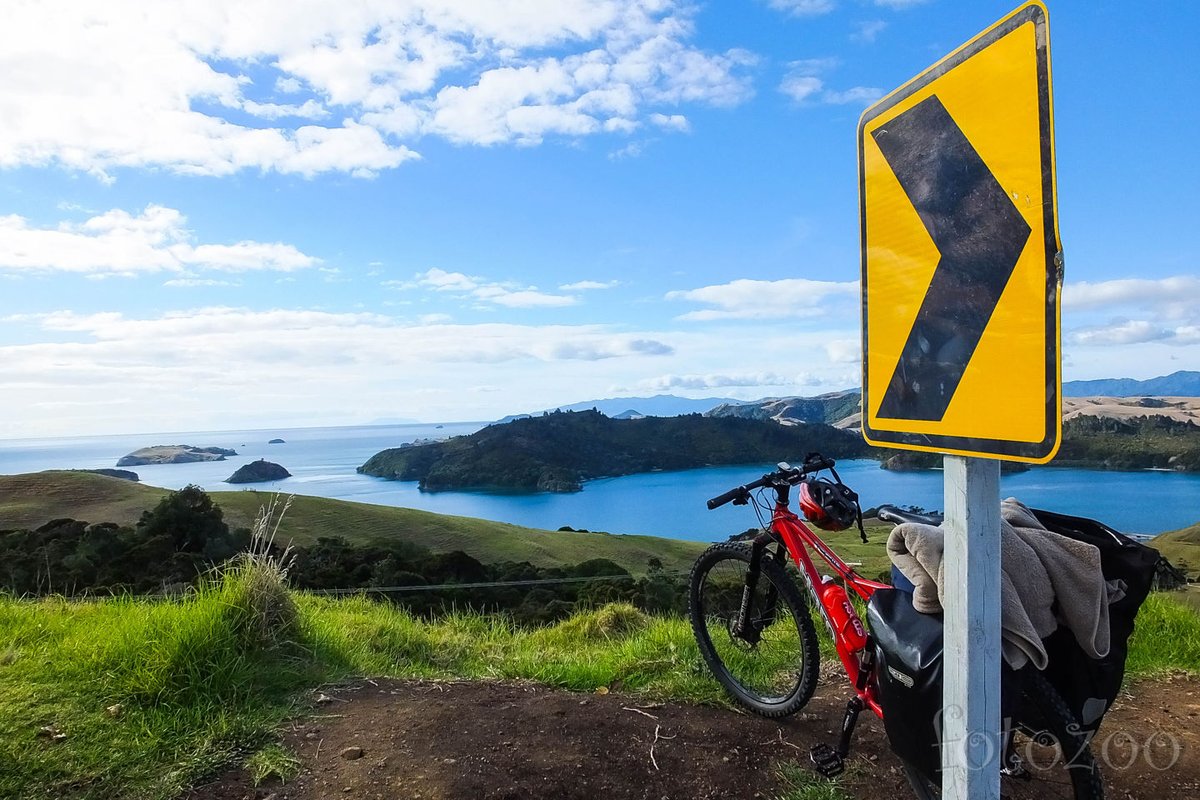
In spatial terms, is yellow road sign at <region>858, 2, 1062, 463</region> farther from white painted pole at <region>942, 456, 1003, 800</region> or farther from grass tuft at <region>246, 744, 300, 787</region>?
grass tuft at <region>246, 744, 300, 787</region>

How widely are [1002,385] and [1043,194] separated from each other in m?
0.34

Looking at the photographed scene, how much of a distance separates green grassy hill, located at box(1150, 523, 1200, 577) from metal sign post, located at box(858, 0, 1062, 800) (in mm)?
13650

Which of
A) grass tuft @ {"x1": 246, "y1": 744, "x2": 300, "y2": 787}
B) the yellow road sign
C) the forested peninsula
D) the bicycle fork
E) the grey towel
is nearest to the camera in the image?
the yellow road sign

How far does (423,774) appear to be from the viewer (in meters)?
2.87

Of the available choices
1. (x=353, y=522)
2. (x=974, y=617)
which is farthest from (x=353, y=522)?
(x=974, y=617)

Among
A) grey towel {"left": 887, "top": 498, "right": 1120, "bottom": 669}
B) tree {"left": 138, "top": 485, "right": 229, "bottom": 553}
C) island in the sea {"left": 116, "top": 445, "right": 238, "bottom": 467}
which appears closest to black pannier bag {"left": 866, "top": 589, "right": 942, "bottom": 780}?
grey towel {"left": 887, "top": 498, "right": 1120, "bottom": 669}

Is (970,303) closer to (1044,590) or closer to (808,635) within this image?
(1044,590)

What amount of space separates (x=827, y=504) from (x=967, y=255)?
2.04 m

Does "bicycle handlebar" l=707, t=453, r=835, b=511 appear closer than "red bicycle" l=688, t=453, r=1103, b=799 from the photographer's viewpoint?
No

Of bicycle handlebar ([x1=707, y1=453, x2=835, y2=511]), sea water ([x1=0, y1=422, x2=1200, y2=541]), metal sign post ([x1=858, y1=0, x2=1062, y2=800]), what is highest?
metal sign post ([x1=858, y1=0, x2=1062, y2=800])

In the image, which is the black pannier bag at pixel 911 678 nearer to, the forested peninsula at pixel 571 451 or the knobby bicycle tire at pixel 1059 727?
the knobby bicycle tire at pixel 1059 727

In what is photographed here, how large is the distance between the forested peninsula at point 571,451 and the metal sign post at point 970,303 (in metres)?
59.6

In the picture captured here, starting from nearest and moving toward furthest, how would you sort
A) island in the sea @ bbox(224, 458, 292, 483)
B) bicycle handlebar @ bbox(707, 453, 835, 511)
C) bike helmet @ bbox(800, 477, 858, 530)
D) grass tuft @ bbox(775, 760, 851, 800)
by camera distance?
grass tuft @ bbox(775, 760, 851, 800) < bike helmet @ bbox(800, 477, 858, 530) < bicycle handlebar @ bbox(707, 453, 835, 511) < island in the sea @ bbox(224, 458, 292, 483)

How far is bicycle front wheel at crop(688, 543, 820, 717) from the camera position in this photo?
3625mm
